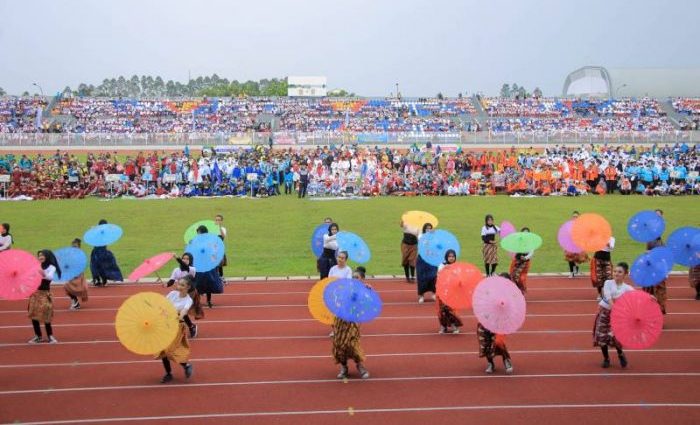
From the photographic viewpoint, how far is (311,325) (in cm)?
1258

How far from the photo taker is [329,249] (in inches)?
557

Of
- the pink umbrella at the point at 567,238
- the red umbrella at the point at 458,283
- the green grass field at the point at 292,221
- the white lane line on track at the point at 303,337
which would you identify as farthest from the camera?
the green grass field at the point at 292,221

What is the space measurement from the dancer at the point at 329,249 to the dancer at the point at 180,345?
3760mm

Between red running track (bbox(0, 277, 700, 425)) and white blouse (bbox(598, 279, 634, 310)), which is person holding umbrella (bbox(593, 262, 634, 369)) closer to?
white blouse (bbox(598, 279, 634, 310))

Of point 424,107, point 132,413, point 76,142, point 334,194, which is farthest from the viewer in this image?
point 424,107

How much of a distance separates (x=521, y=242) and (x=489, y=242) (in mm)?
2799

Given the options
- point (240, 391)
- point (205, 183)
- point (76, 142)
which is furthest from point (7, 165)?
point (240, 391)

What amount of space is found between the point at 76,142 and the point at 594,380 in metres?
42.4

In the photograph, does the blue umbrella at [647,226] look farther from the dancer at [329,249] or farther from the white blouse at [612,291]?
the dancer at [329,249]

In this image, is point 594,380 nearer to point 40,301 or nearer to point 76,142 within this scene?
point 40,301

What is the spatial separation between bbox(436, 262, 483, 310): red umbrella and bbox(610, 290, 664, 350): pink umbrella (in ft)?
6.54

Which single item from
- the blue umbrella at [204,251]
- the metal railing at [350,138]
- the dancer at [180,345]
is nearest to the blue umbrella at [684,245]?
the blue umbrella at [204,251]

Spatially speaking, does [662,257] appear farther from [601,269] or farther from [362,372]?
[362,372]

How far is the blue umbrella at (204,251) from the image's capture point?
39.8 ft
